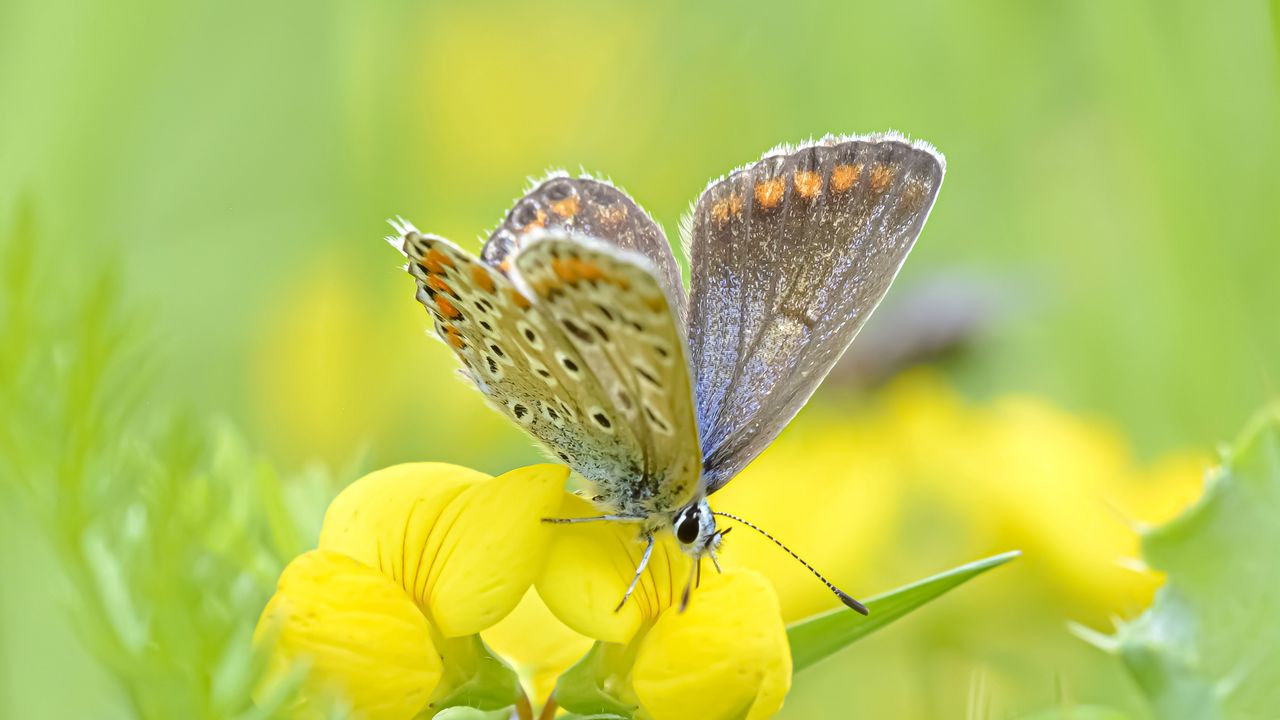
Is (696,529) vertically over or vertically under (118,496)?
under

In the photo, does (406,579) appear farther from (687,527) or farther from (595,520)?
(687,527)

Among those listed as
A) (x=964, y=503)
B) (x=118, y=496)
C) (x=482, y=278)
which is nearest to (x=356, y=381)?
(x=964, y=503)

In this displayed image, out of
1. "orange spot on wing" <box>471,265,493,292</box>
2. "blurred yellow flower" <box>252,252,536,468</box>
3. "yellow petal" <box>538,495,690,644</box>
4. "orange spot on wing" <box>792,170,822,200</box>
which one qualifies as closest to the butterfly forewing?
"orange spot on wing" <box>471,265,493,292</box>

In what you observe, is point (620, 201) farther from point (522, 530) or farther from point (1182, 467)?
point (1182, 467)

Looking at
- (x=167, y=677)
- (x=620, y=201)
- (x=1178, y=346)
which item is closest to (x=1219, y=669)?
(x=620, y=201)

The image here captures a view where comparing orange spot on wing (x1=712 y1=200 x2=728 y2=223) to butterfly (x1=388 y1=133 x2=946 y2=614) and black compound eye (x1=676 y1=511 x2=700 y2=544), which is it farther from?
black compound eye (x1=676 y1=511 x2=700 y2=544)
